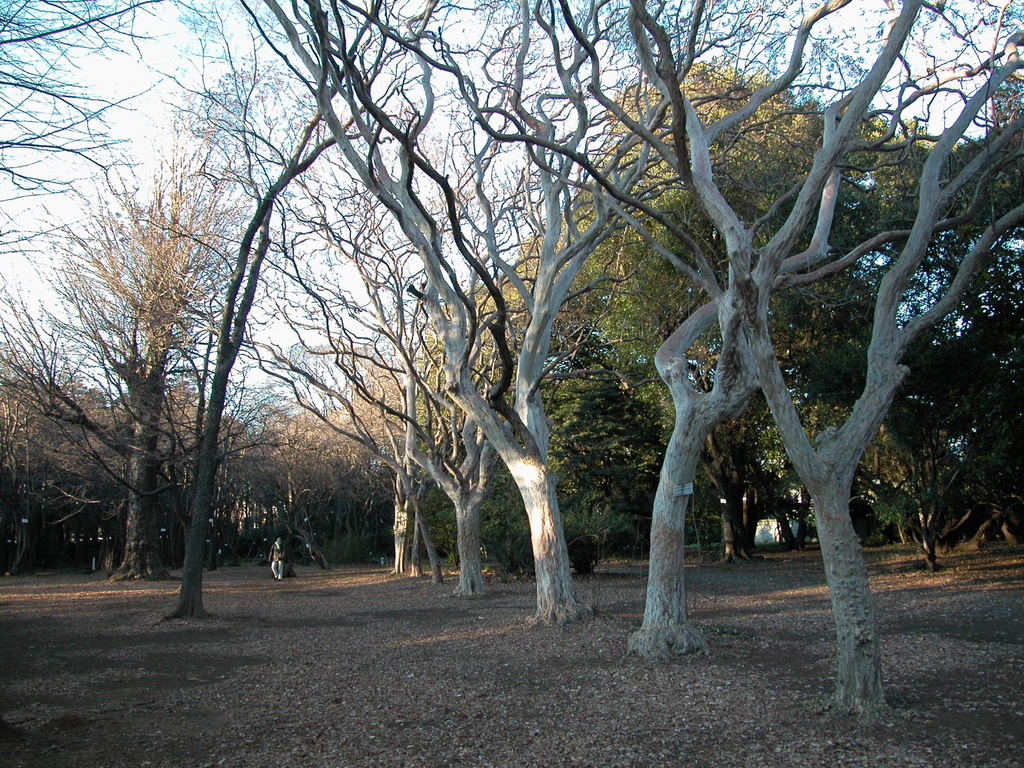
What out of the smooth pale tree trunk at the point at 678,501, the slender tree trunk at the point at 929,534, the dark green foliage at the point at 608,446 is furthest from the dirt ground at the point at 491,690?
the dark green foliage at the point at 608,446

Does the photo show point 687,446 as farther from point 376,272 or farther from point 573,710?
point 376,272

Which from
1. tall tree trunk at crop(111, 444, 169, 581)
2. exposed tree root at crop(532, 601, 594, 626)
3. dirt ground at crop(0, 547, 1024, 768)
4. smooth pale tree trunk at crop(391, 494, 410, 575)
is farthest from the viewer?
smooth pale tree trunk at crop(391, 494, 410, 575)

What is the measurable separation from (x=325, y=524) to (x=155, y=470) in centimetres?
1841

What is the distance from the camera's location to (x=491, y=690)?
6723 millimetres

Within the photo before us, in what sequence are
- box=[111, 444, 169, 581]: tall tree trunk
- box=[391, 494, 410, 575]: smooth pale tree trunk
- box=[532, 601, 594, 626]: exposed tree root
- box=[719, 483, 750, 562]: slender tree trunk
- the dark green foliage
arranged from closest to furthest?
box=[532, 601, 594, 626]: exposed tree root
box=[111, 444, 169, 581]: tall tree trunk
box=[391, 494, 410, 575]: smooth pale tree trunk
box=[719, 483, 750, 562]: slender tree trunk
the dark green foliage

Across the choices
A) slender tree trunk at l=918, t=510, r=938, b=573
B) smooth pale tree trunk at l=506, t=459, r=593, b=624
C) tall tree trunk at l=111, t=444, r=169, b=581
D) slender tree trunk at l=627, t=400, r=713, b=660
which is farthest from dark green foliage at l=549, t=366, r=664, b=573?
slender tree trunk at l=627, t=400, r=713, b=660

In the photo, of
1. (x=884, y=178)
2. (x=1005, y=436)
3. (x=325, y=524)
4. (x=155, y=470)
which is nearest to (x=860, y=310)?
(x=884, y=178)

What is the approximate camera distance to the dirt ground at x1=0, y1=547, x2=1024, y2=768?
4.86 metres

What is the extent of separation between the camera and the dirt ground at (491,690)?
191 inches

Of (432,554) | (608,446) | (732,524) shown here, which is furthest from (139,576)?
(732,524)

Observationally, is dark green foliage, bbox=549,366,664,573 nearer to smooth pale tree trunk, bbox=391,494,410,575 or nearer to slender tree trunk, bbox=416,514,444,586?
smooth pale tree trunk, bbox=391,494,410,575

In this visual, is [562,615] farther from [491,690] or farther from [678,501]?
[491,690]

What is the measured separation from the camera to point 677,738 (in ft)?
17.0

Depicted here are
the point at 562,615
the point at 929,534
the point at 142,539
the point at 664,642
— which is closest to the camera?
the point at 664,642
